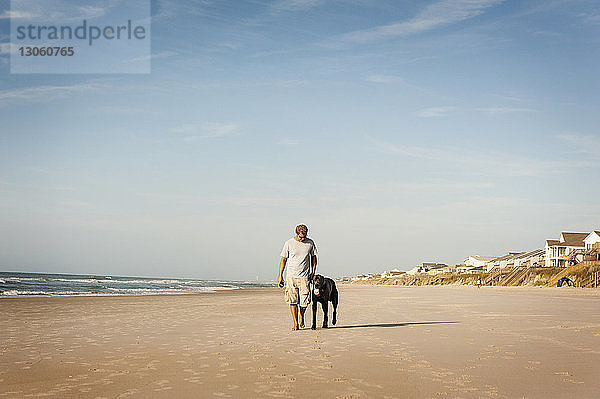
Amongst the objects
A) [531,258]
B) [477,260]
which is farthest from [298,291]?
[477,260]

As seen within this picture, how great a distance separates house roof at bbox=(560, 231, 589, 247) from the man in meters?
71.0

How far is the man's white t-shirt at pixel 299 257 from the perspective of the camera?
1120 centimetres

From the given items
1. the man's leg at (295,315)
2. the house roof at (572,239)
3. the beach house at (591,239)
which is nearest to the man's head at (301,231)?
the man's leg at (295,315)

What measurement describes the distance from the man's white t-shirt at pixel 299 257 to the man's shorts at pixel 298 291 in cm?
11

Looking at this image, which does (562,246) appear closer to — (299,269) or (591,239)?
(591,239)

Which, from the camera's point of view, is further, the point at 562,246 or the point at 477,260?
the point at 477,260

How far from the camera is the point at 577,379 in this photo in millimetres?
5887

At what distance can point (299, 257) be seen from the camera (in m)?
11.2

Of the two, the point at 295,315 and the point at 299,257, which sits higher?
the point at 299,257

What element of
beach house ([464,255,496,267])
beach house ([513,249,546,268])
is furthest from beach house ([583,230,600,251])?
beach house ([464,255,496,267])

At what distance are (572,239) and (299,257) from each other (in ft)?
240

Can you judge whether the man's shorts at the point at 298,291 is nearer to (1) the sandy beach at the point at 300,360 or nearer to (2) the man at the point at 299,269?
(2) the man at the point at 299,269

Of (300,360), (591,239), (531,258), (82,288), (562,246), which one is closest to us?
(300,360)

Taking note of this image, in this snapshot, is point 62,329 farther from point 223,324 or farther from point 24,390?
point 24,390
